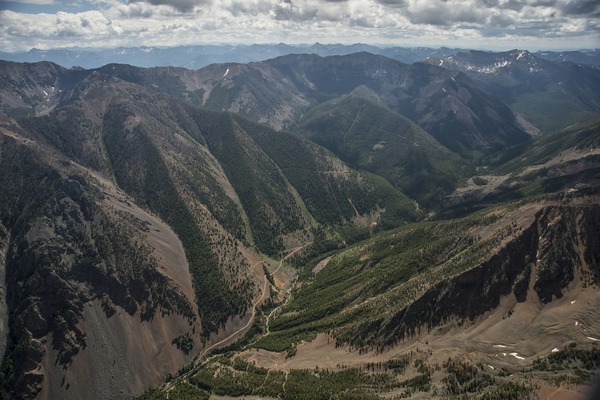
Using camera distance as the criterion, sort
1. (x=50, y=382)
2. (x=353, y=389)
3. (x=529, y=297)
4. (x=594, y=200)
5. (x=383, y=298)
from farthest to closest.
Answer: (x=383, y=298) → (x=594, y=200) → (x=50, y=382) → (x=529, y=297) → (x=353, y=389)

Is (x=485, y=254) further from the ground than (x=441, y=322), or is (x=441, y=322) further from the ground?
(x=485, y=254)

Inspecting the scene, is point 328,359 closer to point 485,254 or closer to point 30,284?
point 485,254

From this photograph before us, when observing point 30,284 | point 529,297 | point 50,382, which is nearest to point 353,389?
point 529,297

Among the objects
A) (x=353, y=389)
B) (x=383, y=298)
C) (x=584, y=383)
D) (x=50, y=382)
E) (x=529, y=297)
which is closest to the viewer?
(x=584, y=383)

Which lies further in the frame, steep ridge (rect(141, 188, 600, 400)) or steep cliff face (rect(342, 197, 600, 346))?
steep cliff face (rect(342, 197, 600, 346))

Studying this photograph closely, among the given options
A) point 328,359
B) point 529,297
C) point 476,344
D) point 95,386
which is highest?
point 529,297

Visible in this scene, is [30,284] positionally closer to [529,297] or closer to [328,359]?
[328,359]

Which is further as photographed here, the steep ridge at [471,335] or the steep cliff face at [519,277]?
the steep cliff face at [519,277]

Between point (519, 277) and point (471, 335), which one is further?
point (519, 277)

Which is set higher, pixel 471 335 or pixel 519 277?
pixel 519 277

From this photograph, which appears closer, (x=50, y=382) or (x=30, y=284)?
(x=50, y=382)

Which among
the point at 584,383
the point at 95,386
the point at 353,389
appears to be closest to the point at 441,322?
the point at 353,389
